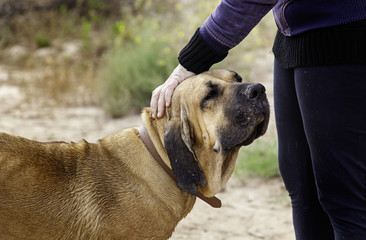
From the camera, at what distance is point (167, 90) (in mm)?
2471

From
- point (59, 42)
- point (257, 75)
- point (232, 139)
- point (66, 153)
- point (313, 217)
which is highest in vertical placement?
point (232, 139)

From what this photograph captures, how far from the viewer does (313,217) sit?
2.48 meters

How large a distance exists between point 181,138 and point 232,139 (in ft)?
0.80

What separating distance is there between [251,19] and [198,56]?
1.07ft

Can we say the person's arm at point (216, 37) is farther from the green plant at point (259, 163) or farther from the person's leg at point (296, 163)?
the green plant at point (259, 163)

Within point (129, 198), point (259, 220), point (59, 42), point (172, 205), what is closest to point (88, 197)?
point (129, 198)

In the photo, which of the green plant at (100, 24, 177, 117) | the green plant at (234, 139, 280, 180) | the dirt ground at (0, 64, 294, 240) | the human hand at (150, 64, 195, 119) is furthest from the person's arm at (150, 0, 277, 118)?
the green plant at (100, 24, 177, 117)

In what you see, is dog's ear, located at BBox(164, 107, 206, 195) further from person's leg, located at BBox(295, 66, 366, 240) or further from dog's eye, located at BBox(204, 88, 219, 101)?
person's leg, located at BBox(295, 66, 366, 240)

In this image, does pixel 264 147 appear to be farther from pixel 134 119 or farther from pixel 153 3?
pixel 153 3

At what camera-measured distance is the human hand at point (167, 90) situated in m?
2.47

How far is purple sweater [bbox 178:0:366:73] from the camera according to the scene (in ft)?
6.24

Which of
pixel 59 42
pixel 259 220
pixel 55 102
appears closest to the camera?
pixel 259 220

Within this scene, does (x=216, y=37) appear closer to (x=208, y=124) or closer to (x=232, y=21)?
(x=232, y=21)

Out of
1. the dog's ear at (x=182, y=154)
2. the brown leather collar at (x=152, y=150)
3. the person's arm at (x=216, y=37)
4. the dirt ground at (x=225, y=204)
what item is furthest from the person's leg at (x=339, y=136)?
the dirt ground at (x=225, y=204)
